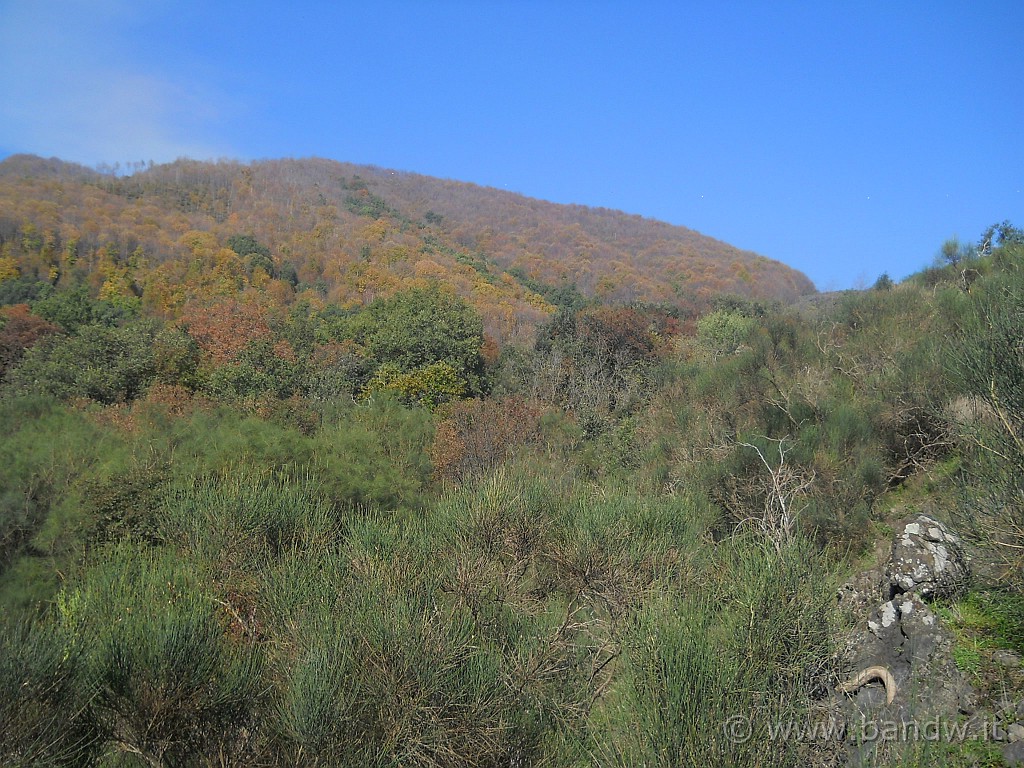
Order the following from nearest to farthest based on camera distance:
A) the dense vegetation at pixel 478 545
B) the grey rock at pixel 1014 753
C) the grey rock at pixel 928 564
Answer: the grey rock at pixel 1014 753, the dense vegetation at pixel 478 545, the grey rock at pixel 928 564

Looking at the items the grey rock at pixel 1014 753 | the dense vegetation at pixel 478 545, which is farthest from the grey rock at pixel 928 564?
the grey rock at pixel 1014 753

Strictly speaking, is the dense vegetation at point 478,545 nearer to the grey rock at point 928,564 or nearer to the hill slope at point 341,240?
the grey rock at point 928,564

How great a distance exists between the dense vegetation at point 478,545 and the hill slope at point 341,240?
64.2 ft

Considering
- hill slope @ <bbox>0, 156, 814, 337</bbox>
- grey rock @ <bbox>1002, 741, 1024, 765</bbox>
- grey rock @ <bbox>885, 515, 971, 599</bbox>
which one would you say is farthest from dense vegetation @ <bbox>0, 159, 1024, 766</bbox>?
hill slope @ <bbox>0, 156, 814, 337</bbox>

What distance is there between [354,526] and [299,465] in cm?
902

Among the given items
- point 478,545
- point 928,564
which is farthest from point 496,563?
point 928,564

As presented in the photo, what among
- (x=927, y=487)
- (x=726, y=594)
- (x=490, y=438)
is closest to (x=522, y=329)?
(x=490, y=438)

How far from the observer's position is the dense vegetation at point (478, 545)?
5.42 meters

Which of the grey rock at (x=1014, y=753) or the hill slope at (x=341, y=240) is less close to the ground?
the hill slope at (x=341, y=240)

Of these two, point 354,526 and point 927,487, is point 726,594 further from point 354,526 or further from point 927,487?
point 927,487

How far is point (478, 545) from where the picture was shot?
369 inches

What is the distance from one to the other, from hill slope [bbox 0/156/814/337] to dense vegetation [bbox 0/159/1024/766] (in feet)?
64.2

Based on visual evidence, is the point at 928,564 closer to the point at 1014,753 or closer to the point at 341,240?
the point at 1014,753

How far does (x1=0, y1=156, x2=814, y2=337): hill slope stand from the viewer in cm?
4316
